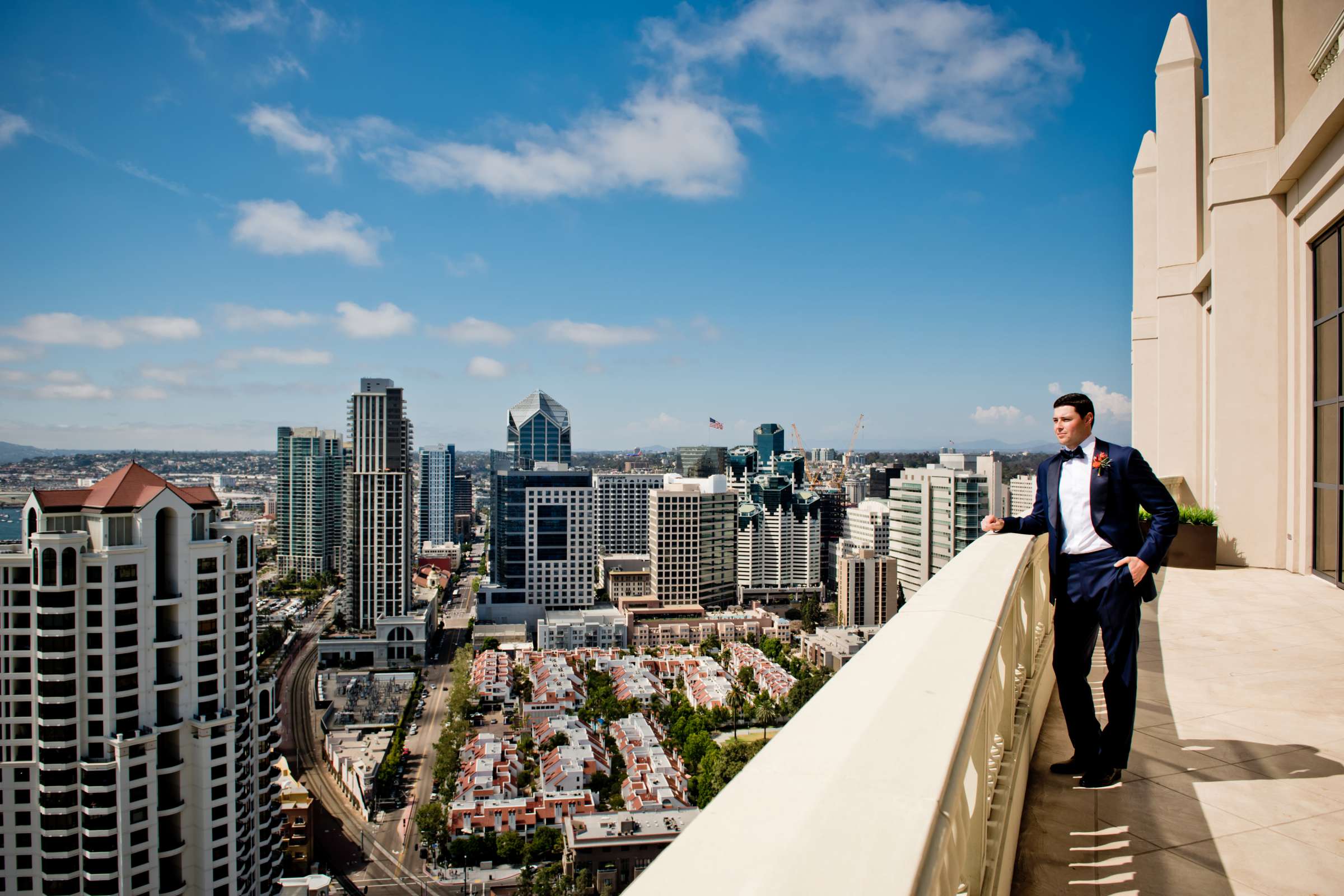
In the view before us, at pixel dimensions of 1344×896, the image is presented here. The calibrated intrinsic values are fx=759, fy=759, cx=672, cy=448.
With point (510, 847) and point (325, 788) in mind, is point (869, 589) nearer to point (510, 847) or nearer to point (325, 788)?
point (510, 847)

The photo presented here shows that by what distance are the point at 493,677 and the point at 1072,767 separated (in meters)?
23.4

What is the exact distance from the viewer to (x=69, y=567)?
8008 mm

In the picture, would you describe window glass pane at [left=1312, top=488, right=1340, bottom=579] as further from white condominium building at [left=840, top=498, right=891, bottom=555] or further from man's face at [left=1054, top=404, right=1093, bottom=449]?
white condominium building at [left=840, top=498, right=891, bottom=555]

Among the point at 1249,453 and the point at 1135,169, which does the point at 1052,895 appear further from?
the point at 1135,169

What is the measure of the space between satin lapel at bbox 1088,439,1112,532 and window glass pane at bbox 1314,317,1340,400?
341 cm

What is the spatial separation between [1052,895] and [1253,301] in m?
4.84

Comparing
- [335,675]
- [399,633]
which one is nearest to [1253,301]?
[335,675]

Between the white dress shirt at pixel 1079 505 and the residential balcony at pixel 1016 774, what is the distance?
0.38ft

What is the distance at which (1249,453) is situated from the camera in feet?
15.9

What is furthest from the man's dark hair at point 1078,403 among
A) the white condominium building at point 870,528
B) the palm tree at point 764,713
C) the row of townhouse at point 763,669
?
the white condominium building at point 870,528

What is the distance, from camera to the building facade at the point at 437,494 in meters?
66.9

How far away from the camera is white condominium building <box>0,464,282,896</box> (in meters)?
7.95

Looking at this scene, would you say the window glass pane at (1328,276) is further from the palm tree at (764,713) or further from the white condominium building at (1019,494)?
the white condominium building at (1019,494)

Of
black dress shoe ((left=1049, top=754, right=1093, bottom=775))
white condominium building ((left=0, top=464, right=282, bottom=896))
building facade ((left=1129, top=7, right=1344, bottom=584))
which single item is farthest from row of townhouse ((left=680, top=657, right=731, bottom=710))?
black dress shoe ((left=1049, top=754, right=1093, bottom=775))
